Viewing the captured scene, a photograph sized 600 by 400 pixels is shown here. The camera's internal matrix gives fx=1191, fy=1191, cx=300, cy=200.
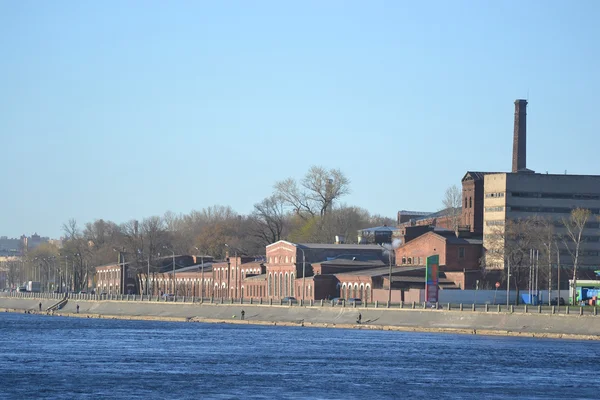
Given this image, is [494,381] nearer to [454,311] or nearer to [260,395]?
[260,395]

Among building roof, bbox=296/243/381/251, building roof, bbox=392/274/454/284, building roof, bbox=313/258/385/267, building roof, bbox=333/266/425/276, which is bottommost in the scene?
building roof, bbox=392/274/454/284

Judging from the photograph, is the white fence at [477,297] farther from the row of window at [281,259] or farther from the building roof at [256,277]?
the building roof at [256,277]

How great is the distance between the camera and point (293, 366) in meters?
74.6

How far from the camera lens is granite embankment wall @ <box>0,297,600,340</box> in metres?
99.1

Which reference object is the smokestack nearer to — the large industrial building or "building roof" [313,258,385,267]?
the large industrial building

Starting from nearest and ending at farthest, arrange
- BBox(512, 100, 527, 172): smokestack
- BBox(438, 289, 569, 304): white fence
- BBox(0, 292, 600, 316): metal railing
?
BBox(0, 292, 600, 316): metal railing < BBox(438, 289, 569, 304): white fence < BBox(512, 100, 527, 172): smokestack

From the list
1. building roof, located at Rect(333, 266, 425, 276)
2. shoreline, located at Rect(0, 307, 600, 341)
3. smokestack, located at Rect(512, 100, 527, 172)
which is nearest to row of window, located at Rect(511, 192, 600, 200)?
building roof, located at Rect(333, 266, 425, 276)

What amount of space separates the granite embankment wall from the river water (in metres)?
2.55

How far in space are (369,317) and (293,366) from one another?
146 feet

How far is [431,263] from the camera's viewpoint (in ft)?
407

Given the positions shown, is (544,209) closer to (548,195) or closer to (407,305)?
(548,195)

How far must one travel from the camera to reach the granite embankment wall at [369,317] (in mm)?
99125

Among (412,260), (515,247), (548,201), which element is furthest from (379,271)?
(548,201)

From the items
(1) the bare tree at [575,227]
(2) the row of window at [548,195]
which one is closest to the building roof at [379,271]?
(2) the row of window at [548,195]
